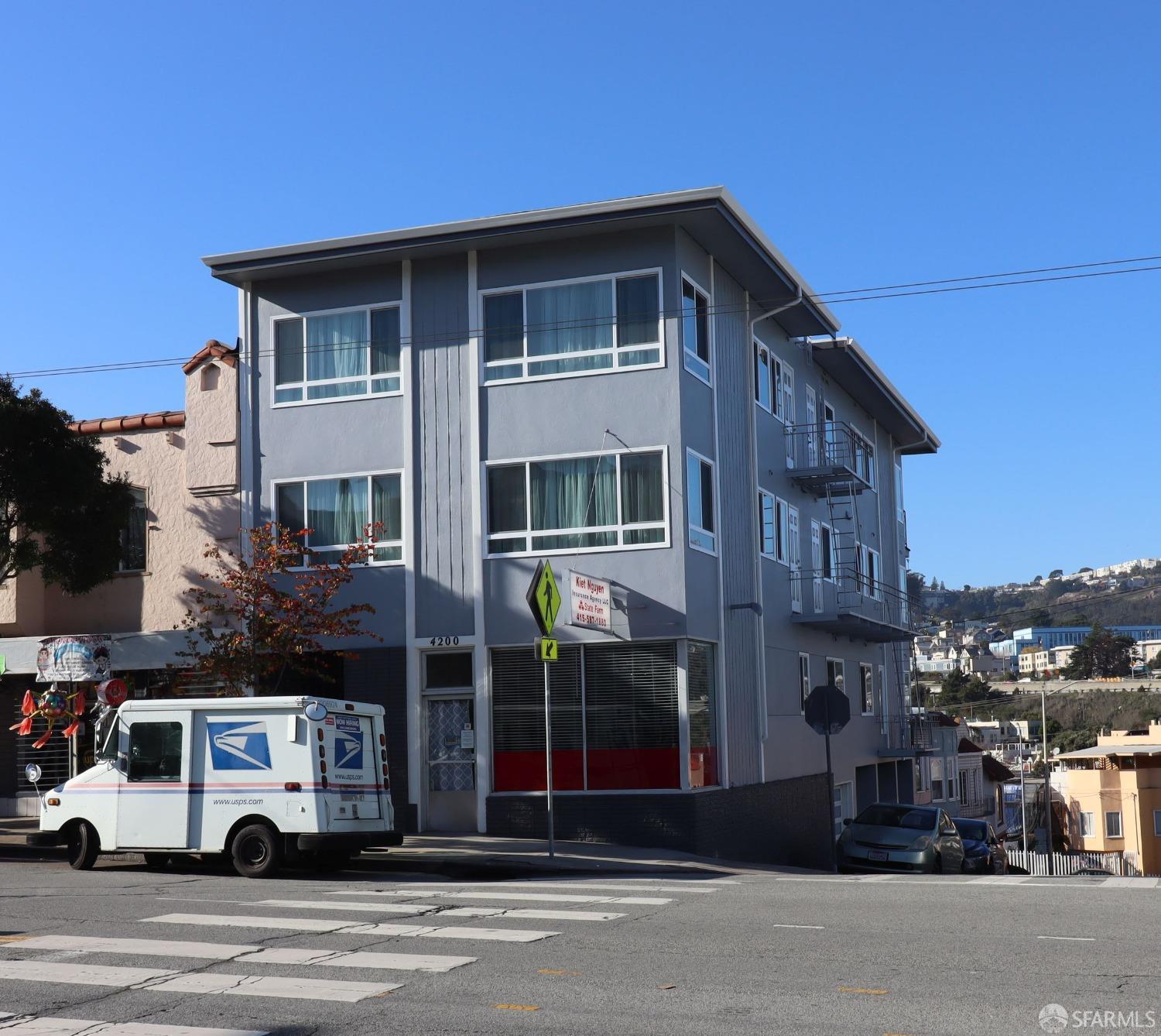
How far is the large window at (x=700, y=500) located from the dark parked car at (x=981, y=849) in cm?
680

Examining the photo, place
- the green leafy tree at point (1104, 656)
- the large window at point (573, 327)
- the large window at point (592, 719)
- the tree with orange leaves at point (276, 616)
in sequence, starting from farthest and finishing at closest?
the green leafy tree at point (1104, 656) → the large window at point (573, 327) → the large window at point (592, 719) → the tree with orange leaves at point (276, 616)

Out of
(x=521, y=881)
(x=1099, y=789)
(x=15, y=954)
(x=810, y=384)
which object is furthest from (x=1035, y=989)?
(x=1099, y=789)

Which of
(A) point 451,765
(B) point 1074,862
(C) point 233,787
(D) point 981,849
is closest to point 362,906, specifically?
(C) point 233,787

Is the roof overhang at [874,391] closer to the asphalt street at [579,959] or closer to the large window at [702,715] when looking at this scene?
the large window at [702,715]

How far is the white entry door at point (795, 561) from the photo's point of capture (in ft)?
94.2

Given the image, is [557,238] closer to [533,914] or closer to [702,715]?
[702,715]

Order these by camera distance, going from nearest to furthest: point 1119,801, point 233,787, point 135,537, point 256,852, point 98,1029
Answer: point 98,1029, point 256,852, point 233,787, point 135,537, point 1119,801

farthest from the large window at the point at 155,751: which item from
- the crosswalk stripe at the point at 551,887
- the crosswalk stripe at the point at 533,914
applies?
the crosswalk stripe at the point at 533,914

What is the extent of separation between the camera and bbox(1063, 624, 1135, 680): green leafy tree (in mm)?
140500

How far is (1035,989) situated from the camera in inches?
333

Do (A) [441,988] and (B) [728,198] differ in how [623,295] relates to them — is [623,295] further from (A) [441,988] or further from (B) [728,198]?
(A) [441,988]

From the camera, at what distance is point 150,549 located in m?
25.7

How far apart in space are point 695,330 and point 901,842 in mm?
8829

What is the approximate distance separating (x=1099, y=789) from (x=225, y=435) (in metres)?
39.1
